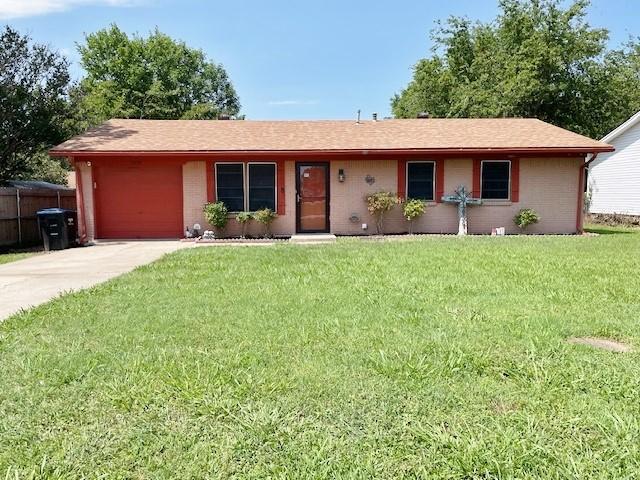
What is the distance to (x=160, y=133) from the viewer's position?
47.6ft

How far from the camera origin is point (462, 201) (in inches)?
520

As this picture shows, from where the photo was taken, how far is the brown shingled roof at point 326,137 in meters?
12.9

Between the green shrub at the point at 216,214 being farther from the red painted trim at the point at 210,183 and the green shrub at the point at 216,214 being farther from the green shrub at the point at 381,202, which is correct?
the green shrub at the point at 381,202

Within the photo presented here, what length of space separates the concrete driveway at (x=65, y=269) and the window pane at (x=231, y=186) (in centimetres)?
187

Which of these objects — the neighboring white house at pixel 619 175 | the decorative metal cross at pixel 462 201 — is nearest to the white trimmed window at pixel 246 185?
the decorative metal cross at pixel 462 201

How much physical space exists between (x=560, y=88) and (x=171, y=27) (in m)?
27.8

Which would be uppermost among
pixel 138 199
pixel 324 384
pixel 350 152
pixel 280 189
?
pixel 350 152

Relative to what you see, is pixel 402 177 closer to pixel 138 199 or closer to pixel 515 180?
pixel 515 180

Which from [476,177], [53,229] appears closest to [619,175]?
[476,177]

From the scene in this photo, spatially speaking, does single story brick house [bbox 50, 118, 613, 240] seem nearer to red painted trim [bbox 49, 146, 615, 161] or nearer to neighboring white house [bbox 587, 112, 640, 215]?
red painted trim [bbox 49, 146, 615, 161]

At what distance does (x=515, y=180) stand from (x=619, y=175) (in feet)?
37.1

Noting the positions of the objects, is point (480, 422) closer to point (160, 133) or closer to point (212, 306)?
point (212, 306)

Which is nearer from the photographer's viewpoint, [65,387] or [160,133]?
[65,387]

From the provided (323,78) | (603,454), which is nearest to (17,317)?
(603,454)
